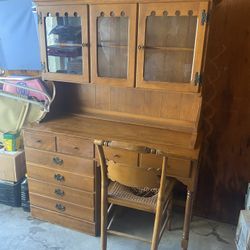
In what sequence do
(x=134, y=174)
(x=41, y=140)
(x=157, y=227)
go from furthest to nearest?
(x=41, y=140)
(x=157, y=227)
(x=134, y=174)

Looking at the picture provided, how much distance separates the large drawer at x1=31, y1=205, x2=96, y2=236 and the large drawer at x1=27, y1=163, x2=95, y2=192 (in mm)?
274

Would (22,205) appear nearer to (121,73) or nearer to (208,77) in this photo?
(121,73)

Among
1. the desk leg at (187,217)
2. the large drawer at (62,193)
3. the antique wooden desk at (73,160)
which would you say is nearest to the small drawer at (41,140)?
the antique wooden desk at (73,160)

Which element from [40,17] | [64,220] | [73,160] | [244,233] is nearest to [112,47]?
[40,17]

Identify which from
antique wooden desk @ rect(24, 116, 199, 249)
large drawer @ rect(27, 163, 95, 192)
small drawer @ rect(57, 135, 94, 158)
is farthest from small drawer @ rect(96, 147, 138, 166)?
large drawer @ rect(27, 163, 95, 192)

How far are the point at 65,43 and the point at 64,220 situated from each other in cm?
127

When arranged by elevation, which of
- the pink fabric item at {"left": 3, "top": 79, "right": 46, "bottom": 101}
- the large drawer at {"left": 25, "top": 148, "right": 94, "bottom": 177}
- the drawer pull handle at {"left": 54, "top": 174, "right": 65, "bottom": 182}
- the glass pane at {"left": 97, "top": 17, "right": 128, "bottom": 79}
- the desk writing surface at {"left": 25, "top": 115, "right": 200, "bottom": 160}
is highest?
the glass pane at {"left": 97, "top": 17, "right": 128, "bottom": 79}

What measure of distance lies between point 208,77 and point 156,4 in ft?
2.01

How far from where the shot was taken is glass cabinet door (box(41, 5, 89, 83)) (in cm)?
167

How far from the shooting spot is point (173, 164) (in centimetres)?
155

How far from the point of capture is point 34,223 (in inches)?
81.4

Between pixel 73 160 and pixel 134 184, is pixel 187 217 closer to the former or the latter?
pixel 134 184

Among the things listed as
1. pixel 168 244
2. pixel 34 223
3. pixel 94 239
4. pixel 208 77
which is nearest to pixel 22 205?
pixel 34 223

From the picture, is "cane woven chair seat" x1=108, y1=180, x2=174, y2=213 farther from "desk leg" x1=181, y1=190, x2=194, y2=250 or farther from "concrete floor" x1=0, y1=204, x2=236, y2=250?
"concrete floor" x1=0, y1=204, x2=236, y2=250
